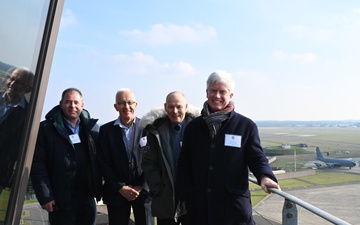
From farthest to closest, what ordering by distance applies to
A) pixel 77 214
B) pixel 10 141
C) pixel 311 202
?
1. pixel 311 202
2. pixel 77 214
3. pixel 10 141

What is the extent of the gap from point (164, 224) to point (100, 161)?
2.41ft

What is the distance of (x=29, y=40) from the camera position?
1.47 metres

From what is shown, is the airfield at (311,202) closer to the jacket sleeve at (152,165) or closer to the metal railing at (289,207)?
the metal railing at (289,207)

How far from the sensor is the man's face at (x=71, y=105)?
9.29ft

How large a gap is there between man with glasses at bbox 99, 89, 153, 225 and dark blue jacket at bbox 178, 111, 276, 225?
0.87 meters

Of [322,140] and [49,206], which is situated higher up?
[49,206]

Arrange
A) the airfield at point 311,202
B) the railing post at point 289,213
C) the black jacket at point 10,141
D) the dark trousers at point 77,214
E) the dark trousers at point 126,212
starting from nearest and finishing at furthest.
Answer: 1. the black jacket at point 10,141
2. the railing post at point 289,213
3. the airfield at point 311,202
4. the dark trousers at point 77,214
5. the dark trousers at point 126,212

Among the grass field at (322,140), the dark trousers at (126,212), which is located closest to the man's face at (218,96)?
the dark trousers at (126,212)

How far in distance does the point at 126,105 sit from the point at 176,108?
486 mm

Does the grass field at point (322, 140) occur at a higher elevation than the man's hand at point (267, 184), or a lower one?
lower

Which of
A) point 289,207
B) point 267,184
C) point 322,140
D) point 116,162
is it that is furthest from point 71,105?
point 322,140

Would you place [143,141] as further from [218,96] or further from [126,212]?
[218,96]

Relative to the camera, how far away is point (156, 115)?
8.77ft

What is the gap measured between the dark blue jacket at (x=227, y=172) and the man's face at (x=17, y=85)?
41.9 inches
